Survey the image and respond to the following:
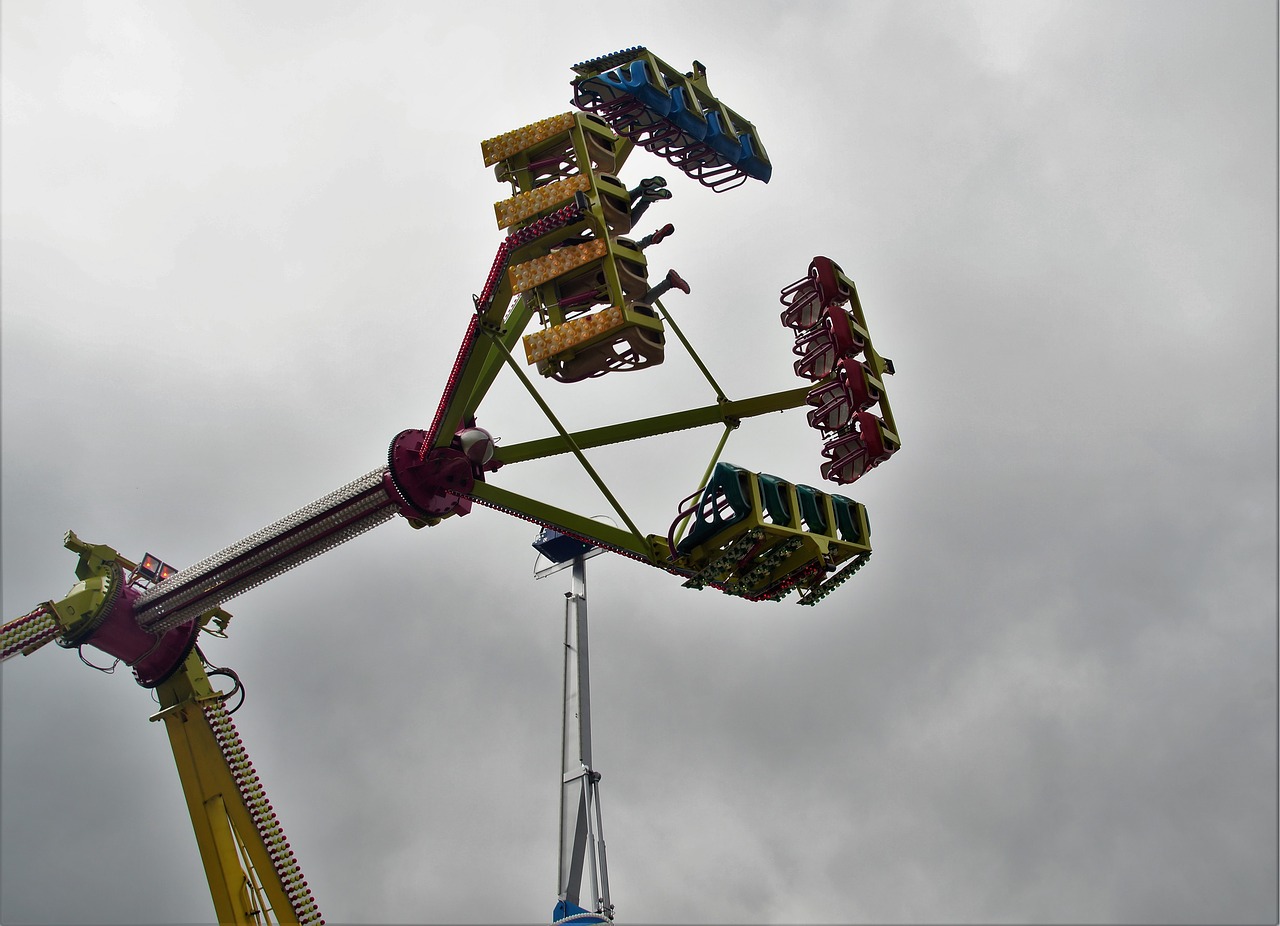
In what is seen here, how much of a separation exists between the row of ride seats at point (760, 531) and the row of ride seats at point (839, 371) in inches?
57.7

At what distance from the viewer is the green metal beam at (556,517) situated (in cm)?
2423

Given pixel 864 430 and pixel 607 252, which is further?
pixel 864 430

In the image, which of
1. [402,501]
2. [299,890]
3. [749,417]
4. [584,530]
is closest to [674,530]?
[584,530]

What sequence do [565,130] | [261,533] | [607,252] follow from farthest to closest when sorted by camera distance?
1. [261,533]
2. [565,130]
3. [607,252]

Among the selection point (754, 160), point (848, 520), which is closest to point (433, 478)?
point (848, 520)

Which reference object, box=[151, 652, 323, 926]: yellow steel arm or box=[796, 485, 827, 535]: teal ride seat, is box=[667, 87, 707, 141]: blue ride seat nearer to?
box=[796, 485, 827, 535]: teal ride seat

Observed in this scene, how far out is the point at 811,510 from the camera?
2419 cm

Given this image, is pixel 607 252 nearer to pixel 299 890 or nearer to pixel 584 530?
pixel 584 530

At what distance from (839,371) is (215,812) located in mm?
17784

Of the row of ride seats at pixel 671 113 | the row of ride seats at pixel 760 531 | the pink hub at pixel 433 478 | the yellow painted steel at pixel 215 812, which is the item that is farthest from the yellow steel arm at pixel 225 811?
the row of ride seats at pixel 671 113

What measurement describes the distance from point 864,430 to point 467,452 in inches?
315

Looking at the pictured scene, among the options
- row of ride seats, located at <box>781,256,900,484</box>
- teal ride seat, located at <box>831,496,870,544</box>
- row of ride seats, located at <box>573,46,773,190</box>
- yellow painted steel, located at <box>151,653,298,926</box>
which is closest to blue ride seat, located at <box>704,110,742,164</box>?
row of ride seats, located at <box>573,46,773,190</box>

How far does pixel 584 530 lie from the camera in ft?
79.8

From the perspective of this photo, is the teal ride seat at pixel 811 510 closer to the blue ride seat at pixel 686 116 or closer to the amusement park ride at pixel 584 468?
the amusement park ride at pixel 584 468
